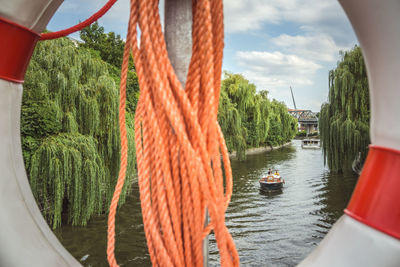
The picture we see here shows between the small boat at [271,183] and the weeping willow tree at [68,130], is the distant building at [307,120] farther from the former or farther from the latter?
the weeping willow tree at [68,130]

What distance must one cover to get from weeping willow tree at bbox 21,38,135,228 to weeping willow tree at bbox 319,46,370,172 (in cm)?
529

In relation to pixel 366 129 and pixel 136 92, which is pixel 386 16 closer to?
pixel 366 129

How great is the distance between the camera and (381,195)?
24.0 inches

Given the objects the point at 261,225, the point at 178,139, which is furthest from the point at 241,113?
the point at 178,139

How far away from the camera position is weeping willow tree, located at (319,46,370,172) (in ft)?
26.0

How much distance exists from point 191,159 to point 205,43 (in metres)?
0.23

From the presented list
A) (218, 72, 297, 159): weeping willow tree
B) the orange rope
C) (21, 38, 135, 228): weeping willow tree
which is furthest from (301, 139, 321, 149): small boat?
the orange rope

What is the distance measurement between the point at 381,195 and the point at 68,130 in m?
5.24

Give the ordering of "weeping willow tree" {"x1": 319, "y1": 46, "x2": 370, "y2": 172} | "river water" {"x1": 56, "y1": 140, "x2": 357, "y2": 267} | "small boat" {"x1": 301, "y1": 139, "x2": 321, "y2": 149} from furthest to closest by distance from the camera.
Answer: "small boat" {"x1": 301, "y1": 139, "x2": 321, "y2": 149}, "weeping willow tree" {"x1": 319, "y1": 46, "x2": 370, "y2": 172}, "river water" {"x1": 56, "y1": 140, "x2": 357, "y2": 267}

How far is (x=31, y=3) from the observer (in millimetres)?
673

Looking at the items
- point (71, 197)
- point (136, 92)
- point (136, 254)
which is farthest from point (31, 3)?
point (136, 92)

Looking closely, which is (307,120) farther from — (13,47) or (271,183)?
(13,47)

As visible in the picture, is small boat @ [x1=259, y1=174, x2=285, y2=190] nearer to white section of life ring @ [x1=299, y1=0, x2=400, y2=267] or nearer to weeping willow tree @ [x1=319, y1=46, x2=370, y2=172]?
weeping willow tree @ [x1=319, y1=46, x2=370, y2=172]

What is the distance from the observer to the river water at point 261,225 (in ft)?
20.3
